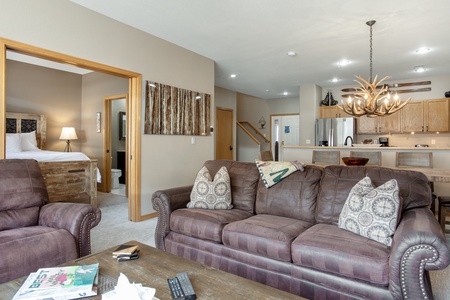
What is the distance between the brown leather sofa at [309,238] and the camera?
4.92 feet

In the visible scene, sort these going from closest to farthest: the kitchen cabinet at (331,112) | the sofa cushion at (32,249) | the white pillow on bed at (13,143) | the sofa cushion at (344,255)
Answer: the sofa cushion at (344,255)
the sofa cushion at (32,249)
the white pillow on bed at (13,143)
the kitchen cabinet at (331,112)

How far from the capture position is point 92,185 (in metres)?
4.67

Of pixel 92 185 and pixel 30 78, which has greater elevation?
pixel 30 78

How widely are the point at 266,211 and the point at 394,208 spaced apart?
3.53 feet

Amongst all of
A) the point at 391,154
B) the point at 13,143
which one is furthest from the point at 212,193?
the point at 13,143

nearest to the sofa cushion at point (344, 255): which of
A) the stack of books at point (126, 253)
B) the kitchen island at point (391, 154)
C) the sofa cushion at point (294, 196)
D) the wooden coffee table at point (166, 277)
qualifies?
the sofa cushion at point (294, 196)

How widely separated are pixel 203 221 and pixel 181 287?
110cm

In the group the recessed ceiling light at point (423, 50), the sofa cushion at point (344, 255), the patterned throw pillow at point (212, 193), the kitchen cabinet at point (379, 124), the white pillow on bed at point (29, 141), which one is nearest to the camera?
the sofa cushion at point (344, 255)

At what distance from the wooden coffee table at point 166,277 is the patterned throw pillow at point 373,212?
2.99 feet

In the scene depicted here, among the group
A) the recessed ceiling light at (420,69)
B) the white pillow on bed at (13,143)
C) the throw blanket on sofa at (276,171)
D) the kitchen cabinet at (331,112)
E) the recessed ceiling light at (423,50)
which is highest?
the recessed ceiling light at (420,69)

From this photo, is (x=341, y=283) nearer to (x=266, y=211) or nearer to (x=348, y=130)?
(x=266, y=211)

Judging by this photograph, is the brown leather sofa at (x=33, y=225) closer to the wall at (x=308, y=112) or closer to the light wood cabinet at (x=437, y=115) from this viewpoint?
the wall at (x=308, y=112)

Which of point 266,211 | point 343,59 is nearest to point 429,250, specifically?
point 266,211

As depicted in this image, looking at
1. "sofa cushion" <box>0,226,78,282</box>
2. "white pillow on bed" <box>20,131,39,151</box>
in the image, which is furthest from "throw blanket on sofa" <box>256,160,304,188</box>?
"white pillow on bed" <box>20,131,39,151</box>
